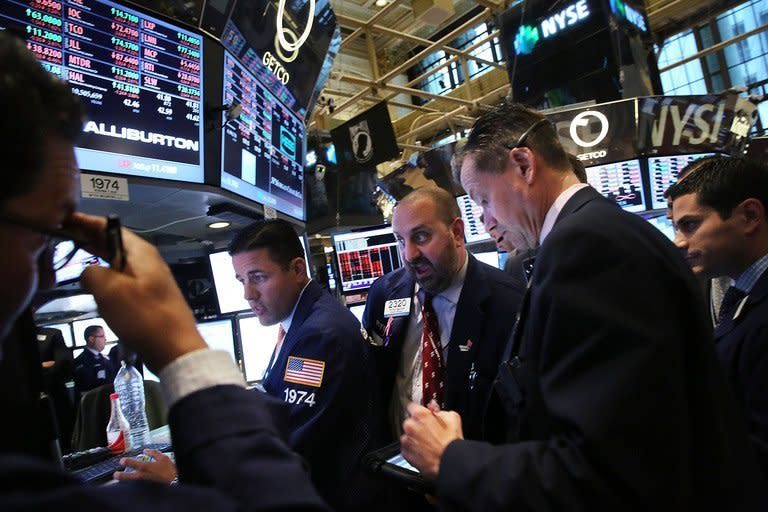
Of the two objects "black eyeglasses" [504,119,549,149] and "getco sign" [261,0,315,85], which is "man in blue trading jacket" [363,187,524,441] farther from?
"getco sign" [261,0,315,85]

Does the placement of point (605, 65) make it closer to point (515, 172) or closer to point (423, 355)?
point (423, 355)

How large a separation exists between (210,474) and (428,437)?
69cm

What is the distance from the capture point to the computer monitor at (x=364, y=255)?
4809 millimetres

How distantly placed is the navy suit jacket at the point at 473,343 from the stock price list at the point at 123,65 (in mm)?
1289

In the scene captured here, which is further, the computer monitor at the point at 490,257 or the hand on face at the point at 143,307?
the computer monitor at the point at 490,257

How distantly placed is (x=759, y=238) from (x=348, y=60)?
9805 millimetres

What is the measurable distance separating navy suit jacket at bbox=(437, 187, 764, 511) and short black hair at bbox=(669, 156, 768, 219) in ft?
3.74

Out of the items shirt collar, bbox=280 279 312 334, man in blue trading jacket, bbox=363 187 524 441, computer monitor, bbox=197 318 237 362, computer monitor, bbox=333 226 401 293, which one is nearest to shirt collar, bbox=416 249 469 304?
man in blue trading jacket, bbox=363 187 524 441

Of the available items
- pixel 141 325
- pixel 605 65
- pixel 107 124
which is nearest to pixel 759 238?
pixel 141 325

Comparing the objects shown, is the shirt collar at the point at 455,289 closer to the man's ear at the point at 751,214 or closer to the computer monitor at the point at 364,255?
the man's ear at the point at 751,214

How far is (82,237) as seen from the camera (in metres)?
0.73

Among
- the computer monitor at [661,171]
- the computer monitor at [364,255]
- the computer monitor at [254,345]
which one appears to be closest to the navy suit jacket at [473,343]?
the computer monitor at [254,345]

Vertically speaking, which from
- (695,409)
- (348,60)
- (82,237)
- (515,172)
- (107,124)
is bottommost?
(695,409)

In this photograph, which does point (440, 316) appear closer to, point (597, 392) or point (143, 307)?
point (597, 392)
